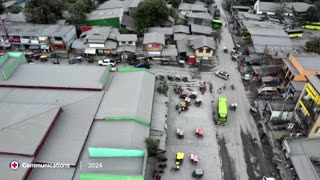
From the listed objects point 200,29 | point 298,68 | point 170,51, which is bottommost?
point 170,51

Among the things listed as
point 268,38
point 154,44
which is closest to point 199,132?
point 154,44

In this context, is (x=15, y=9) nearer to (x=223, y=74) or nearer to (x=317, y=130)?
(x=223, y=74)

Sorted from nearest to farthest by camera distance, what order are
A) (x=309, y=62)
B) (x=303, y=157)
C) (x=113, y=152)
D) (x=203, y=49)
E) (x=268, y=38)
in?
(x=113, y=152), (x=303, y=157), (x=309, y=62), (x=203, y=49), (x=268, y=38)

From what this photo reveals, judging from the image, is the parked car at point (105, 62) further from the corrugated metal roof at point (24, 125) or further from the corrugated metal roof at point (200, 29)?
the corrugated metal roof at point (200, 29)

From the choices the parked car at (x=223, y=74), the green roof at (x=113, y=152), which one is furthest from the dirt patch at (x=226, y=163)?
the parked car at (x=223, y=74)

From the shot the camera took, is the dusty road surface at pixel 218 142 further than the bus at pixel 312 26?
No

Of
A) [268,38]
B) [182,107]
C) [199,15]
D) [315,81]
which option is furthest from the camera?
[199,15]

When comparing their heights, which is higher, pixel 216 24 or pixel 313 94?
pixel 313 94
